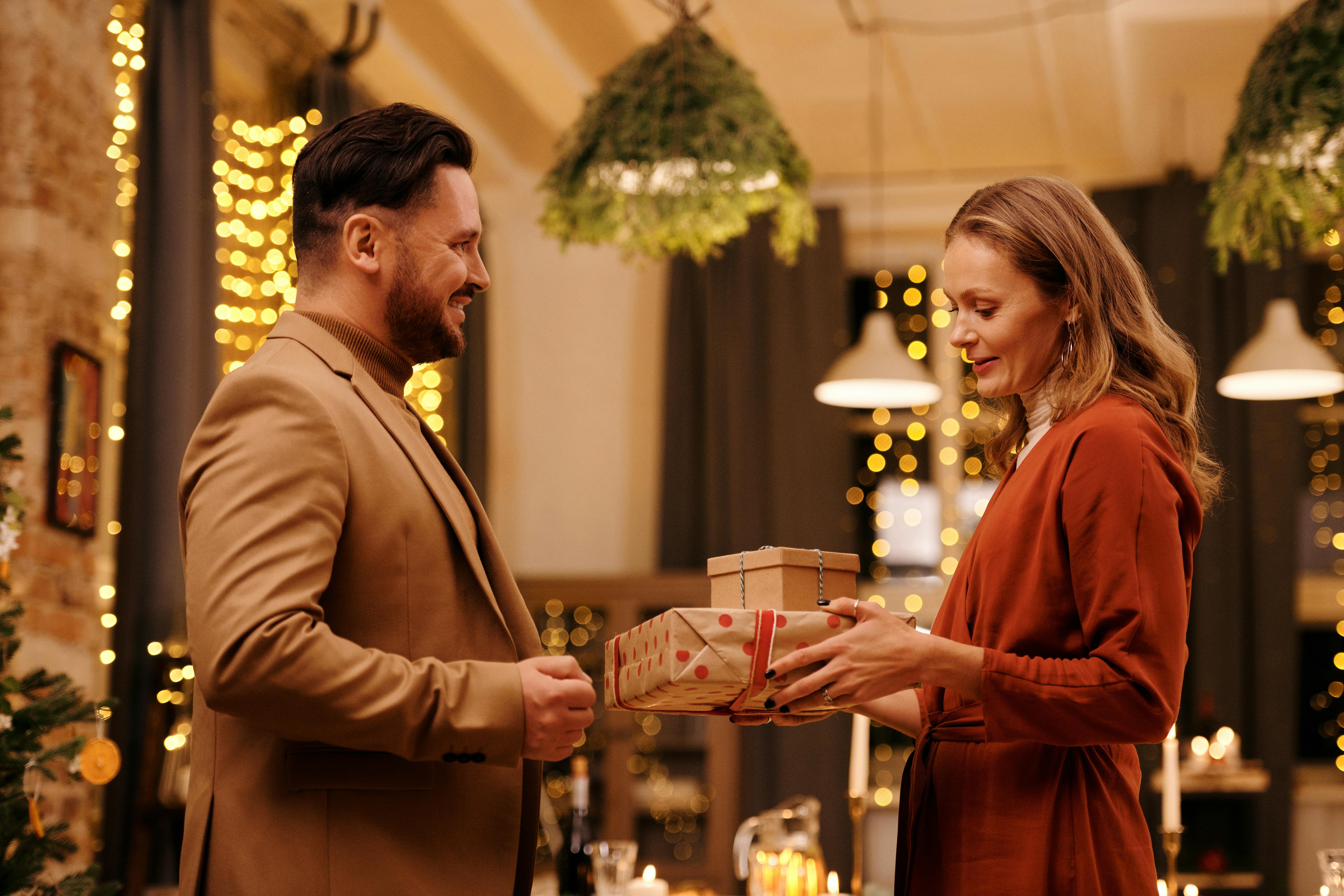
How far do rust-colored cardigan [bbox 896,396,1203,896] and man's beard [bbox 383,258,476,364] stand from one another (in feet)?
2.35

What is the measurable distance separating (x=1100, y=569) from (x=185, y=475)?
99 centimetres

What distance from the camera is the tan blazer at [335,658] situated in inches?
48.6

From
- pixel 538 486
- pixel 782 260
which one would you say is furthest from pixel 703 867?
pixel 782 260

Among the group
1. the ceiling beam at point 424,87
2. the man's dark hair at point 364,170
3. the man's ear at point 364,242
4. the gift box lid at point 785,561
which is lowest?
the gift box lid at point 785,561

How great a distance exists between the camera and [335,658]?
1.23 m

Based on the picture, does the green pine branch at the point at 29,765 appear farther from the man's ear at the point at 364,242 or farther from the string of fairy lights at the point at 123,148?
the string of fairy lights at the point at 123,148

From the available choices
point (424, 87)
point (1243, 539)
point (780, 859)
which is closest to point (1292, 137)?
point (780, 859)

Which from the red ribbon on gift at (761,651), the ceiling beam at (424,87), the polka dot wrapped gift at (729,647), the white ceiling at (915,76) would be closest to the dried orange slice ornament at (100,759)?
the polka dot wrapped gift at (729,647)

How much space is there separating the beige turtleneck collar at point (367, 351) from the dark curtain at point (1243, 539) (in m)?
4.95

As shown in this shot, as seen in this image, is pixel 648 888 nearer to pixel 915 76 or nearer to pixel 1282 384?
pixel 1282 384

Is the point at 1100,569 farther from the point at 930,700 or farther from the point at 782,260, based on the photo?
the point at 782,260

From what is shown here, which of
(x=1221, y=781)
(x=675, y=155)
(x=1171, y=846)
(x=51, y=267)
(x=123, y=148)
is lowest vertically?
(x=1221, y=781)

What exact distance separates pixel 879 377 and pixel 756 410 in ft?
6.01

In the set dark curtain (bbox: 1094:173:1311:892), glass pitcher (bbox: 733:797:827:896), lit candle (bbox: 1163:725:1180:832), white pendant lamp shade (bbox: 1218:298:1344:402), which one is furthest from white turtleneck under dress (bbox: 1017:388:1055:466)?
dark curtain (bbox: 1094:173:1311:892)
